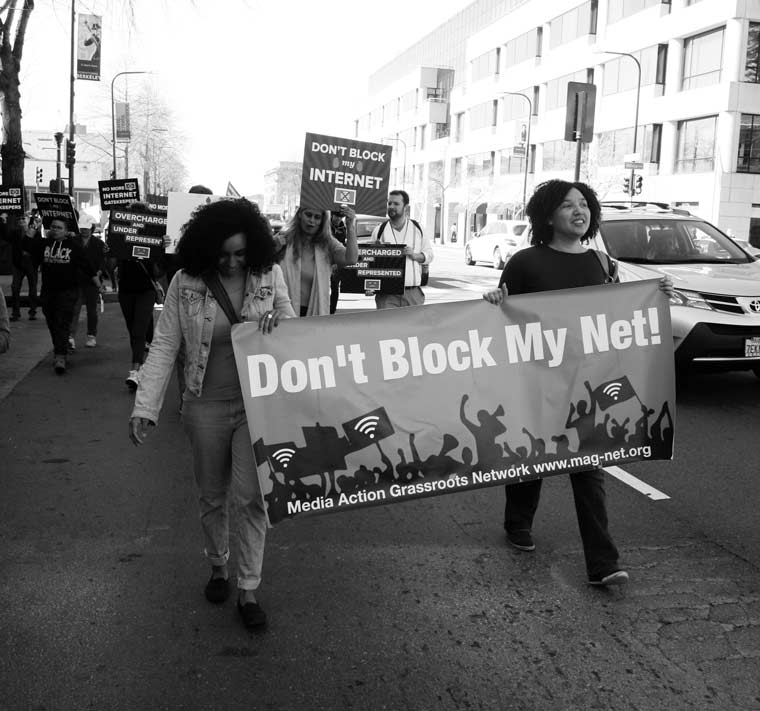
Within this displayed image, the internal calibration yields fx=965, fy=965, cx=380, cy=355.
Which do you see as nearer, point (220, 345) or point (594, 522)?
point (220, 345)

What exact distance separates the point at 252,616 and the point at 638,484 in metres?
3.17

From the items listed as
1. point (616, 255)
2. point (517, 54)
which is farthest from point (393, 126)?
point (616, 255)

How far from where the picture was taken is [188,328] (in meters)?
3.96

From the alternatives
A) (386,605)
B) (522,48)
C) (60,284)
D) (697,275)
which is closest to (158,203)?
(60,284)

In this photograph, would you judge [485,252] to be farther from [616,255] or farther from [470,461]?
[470,461]

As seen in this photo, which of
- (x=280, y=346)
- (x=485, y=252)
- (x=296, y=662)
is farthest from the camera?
(x=485, y=252)

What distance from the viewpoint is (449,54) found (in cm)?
8712

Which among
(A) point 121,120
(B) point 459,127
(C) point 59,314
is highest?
(B) point 459,127

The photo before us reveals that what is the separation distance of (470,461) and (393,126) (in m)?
98.9

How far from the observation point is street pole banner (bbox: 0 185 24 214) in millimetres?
17078

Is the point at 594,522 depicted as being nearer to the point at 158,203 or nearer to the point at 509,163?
the point at 158,203

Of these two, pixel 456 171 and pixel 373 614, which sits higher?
pixel 456 171

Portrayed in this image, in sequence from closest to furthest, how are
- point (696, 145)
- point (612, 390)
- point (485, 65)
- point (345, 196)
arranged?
point (612, 390), point (345, 196), point (696, 145), point (485, 65)

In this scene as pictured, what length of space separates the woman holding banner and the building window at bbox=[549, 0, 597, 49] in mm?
54779
